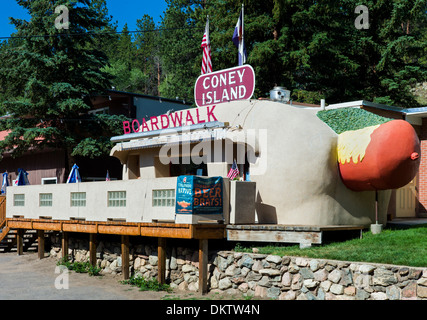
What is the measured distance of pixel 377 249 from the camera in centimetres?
1240

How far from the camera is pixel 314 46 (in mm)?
29750

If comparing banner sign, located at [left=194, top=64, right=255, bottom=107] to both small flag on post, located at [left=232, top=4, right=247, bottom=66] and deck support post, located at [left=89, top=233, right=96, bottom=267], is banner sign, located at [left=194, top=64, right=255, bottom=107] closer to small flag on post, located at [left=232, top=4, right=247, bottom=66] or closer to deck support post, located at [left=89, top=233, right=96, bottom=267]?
small flag on post, located at [left=232, top=4, right=247, bottom=66]

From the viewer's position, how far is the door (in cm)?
2033

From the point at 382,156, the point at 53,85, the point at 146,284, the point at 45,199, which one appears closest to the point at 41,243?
the point at 45,199

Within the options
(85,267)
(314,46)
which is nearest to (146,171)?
(85,267)

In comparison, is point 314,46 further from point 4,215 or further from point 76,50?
point 4,215

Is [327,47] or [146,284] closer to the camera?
[146,284]

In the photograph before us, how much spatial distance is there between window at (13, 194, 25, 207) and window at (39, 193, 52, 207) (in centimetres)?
177

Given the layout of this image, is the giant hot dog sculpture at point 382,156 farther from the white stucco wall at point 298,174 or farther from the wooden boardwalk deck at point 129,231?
the wooden boardwalk deck at point 129,231

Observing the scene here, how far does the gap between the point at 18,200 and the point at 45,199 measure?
8.78ft

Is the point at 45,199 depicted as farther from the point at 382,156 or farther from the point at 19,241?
the point at 382,156

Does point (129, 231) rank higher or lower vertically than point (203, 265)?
higher

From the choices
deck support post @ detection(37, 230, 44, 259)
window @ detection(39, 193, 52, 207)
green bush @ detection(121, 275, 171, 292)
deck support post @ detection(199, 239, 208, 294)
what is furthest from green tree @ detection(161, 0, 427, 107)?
deck support post @ detection(199, 239, 208, 294)

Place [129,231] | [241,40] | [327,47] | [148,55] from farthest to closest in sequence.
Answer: [148,55] → [327,47] → [241,40] → [129,231]
